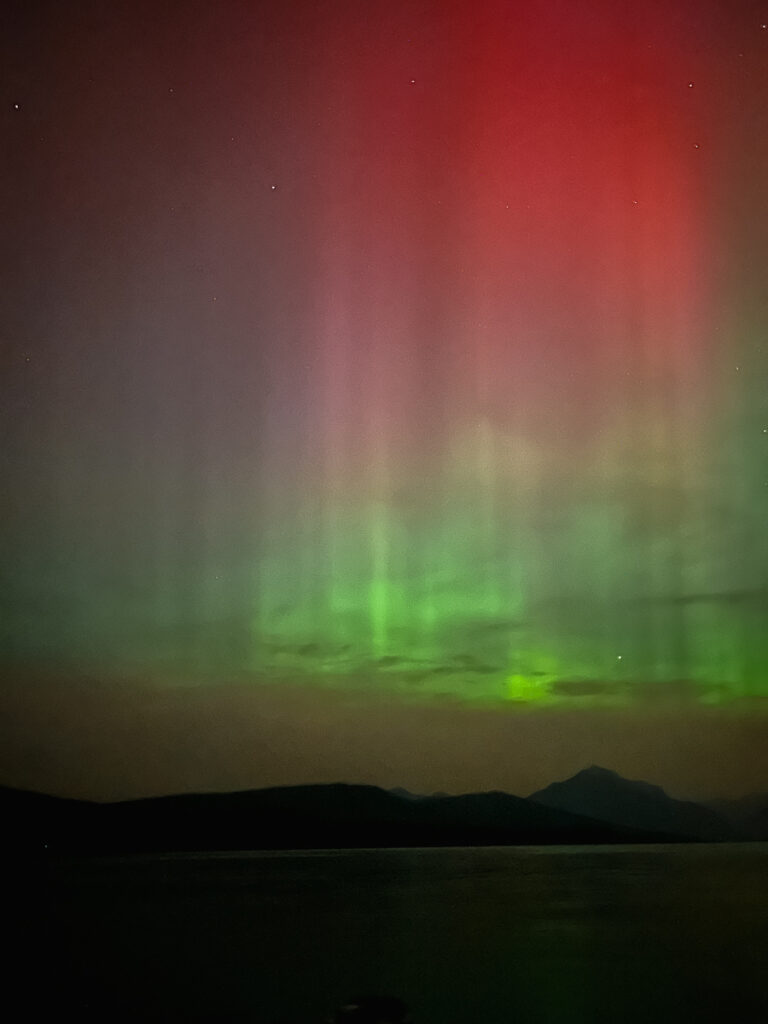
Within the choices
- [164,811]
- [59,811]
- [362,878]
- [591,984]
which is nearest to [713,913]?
[591,984]

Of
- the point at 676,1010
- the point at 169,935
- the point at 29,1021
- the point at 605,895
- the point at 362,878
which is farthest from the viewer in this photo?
the point at 362,878

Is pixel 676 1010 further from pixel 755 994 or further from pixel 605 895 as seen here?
pixel 605 895

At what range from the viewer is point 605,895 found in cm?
4069

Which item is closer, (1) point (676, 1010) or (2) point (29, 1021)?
(2) point (29, 1021)

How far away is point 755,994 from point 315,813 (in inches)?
5126

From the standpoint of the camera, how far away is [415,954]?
62.5 feet

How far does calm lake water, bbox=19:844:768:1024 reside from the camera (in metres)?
13.0

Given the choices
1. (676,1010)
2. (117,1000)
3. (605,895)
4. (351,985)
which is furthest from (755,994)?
(605,895)

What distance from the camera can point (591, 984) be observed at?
15312mm

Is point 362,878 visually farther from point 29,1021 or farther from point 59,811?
point 59,811

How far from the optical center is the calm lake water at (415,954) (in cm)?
1304

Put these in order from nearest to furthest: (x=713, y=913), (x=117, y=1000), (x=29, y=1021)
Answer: (x=29, y=1021) → (x=117, y=1000) → (x=713, y=913)

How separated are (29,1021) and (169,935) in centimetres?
1310

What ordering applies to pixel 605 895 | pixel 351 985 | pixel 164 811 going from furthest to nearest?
1. pixel 164 811
2. pixel 605 895
3. pixel 351 985
